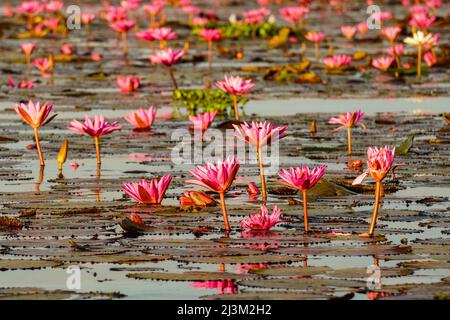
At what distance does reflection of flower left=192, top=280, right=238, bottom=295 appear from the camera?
587 centimetres

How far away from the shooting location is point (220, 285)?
19.7 ft

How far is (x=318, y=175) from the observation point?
705cm

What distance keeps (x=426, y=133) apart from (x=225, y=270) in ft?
18.0

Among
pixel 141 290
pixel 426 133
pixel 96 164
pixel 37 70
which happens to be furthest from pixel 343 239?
pixel 37 70

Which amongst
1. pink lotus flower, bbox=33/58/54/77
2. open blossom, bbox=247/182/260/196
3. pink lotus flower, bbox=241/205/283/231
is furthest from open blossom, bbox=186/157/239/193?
pink lotus flower, bbox=33/58/54/77

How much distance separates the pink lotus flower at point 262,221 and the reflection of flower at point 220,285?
3.51 ft

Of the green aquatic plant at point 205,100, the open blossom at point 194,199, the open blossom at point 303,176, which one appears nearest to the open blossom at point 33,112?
the open blossom at point 194,199

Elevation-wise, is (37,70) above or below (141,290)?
above

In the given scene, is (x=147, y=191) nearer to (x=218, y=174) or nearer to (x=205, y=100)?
(x=218, y=174)

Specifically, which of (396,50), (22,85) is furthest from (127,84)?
(396,50)

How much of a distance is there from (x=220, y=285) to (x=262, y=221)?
1.16 metres

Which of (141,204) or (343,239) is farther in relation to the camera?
(141,204)

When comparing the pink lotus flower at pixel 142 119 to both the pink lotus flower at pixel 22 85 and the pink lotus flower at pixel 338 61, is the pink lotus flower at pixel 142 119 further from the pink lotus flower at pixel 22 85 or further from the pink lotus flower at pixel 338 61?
the pink lotus flower at pixel 338 61

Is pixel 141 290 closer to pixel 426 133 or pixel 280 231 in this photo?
pixel 280 231
